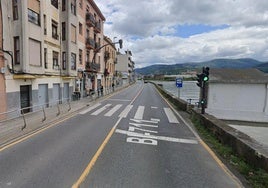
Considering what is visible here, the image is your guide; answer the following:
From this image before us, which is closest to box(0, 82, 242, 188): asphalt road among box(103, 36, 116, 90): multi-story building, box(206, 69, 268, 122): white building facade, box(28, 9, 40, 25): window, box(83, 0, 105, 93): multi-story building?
box(28, 9, 40, 25): window

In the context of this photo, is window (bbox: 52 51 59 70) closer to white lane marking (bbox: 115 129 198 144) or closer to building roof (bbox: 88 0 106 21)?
white lane marking (bbox: 115 129 198 144)

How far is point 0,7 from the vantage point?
14.2m

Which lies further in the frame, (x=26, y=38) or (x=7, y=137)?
(x=26, y=38)

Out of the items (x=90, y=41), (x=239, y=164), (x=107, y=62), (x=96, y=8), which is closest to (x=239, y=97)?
(x=239, y=164)

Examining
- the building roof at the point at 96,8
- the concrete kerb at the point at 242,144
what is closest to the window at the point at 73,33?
the building roof at the point at 96,8

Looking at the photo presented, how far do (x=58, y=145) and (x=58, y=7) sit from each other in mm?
18304

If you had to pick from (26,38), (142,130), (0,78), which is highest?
(26,38)

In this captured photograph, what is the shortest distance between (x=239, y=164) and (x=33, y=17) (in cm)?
1666

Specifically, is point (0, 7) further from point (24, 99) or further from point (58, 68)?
point (58, 68)

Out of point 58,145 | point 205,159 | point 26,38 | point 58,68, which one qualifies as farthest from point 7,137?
point 58,68

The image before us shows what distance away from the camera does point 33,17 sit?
17.3m

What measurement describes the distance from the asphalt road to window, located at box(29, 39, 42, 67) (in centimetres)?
839

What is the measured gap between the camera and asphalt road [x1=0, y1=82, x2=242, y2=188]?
17.9 feet

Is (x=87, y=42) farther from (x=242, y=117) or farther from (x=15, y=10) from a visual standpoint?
(x=242, y=117)
